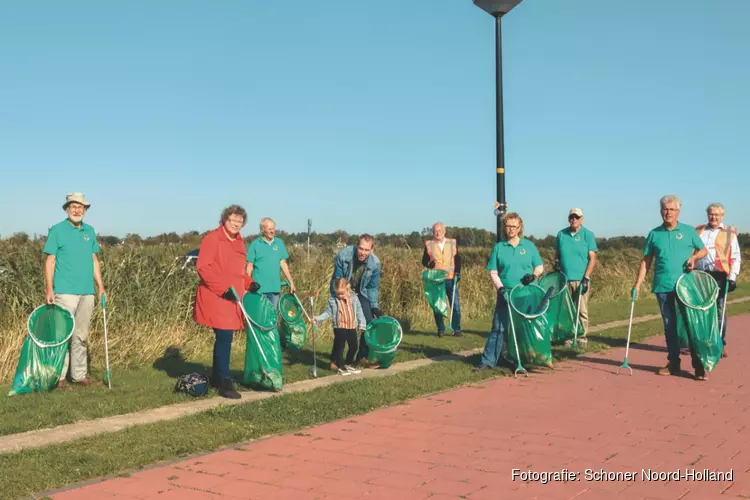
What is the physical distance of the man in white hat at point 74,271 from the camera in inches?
329

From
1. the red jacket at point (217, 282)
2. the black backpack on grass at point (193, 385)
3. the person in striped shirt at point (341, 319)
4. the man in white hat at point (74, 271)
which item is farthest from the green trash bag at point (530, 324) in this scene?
the man in white hat at point (74, 271)

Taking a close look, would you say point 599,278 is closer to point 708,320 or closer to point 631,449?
point 708,320

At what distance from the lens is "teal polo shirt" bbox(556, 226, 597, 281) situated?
37.8 ft

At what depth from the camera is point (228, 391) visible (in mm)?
7816

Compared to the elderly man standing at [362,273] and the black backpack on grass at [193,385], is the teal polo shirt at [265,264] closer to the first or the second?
the elderly man standing at [362,273]

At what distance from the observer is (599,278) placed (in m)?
24.7

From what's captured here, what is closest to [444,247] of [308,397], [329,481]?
[308,397]

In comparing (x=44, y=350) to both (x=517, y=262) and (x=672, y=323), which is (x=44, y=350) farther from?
(x=672, y=323)

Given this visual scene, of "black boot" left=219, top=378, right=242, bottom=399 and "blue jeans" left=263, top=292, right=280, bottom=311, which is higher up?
"blue jeans" left=263, top=292, right=280, bottom=311

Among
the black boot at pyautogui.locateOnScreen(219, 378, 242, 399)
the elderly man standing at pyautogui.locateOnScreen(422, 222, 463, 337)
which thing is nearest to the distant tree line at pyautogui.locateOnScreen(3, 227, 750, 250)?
the elderly man standing at pyautogui.locateOnScreen(422, 222, 463, 337)

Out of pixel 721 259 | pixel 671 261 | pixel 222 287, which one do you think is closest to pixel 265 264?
pixel 222 287

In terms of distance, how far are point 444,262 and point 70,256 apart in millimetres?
6443

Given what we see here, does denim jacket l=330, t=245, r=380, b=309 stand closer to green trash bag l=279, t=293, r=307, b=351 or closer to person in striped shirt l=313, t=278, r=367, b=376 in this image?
person in striped shirt l=313, t=278, r=367, b=376

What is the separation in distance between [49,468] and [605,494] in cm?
352
